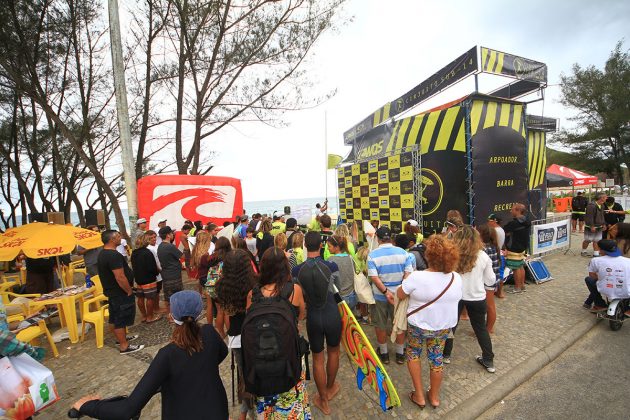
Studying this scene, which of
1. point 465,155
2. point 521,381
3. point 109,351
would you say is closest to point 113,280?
point 109,351

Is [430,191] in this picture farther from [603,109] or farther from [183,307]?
[603,109]

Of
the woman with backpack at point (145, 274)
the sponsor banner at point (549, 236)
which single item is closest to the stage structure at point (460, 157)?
the sponsor banner at point (549, 236)

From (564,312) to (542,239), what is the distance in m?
3.15

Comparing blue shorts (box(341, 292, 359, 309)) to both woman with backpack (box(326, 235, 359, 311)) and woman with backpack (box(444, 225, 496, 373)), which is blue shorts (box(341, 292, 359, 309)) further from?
woman with backpack (box(444, 225, 496, 373))

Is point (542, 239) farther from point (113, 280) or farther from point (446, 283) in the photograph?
point (113, 280)

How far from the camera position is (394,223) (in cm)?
766

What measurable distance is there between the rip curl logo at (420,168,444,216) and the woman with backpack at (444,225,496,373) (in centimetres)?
415

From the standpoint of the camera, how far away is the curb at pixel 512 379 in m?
2.64

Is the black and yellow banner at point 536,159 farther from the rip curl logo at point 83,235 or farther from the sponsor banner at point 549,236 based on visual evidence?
the rip curl logo at point 83,235

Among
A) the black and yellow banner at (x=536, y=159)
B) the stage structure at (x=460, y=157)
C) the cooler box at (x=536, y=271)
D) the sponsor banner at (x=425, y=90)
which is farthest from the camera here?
the black and yellow banner at (x=536, y=159)

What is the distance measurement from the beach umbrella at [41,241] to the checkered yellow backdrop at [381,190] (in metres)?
6.69

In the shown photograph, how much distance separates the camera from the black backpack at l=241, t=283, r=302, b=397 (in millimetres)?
1694

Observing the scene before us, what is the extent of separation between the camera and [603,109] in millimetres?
25156

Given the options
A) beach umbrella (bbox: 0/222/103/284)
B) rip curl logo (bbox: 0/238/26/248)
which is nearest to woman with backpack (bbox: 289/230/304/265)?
beach umbrella (bbox: 0/222/103/284)
